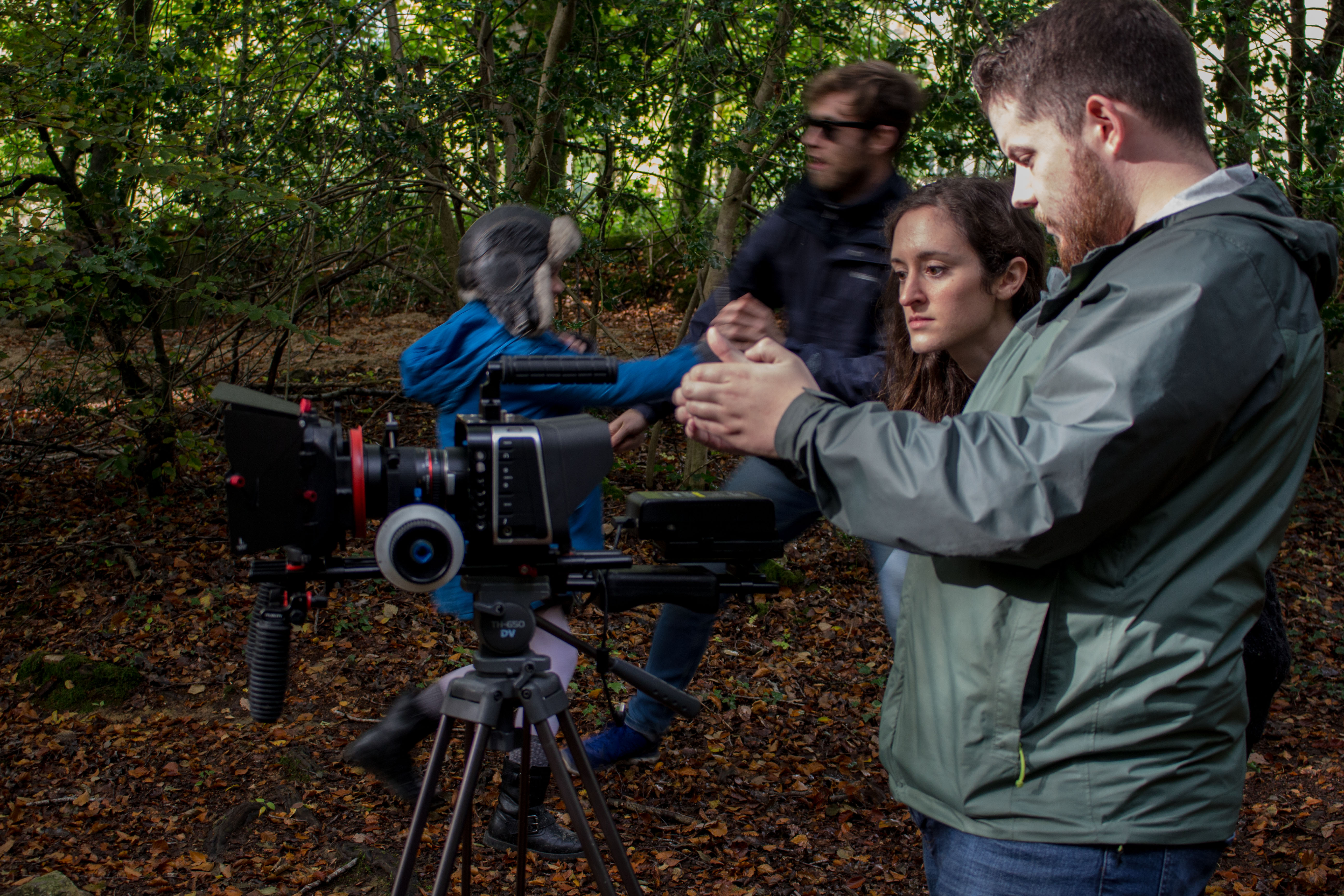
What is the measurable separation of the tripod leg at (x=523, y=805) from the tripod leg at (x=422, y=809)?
19cm

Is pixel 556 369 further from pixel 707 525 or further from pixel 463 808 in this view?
pixel 463 808

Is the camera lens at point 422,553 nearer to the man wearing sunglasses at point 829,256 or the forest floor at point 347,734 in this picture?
the man wearing sunglasses at point 829,256

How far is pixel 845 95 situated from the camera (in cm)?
301

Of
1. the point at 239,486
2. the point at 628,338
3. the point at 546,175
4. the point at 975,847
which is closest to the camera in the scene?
the point at 975,847

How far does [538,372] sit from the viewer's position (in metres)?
1.94

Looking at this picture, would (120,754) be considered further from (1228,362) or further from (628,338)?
(628,338)

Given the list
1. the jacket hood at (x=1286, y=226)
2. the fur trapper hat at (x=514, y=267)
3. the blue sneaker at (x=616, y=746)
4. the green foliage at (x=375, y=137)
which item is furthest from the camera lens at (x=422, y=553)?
the green foliage at (x=375, y=137)

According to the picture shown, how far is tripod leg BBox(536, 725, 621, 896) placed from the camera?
185 cm

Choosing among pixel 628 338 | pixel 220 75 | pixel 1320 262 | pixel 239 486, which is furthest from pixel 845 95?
pixel 628 338

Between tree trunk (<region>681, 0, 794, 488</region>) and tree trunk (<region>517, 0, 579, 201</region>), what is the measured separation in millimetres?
1059

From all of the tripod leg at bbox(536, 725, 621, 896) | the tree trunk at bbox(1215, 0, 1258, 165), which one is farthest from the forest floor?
the tree trunk at bbox(1215, 0, 1258, 165)

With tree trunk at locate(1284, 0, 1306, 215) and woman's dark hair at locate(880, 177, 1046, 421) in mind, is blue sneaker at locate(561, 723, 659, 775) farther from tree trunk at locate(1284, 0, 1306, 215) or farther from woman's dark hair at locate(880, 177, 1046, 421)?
tree trunk at locate(1284, 0, 1306, 215)

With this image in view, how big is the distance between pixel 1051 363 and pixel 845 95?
2.00 metres

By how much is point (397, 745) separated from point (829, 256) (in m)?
1.82
